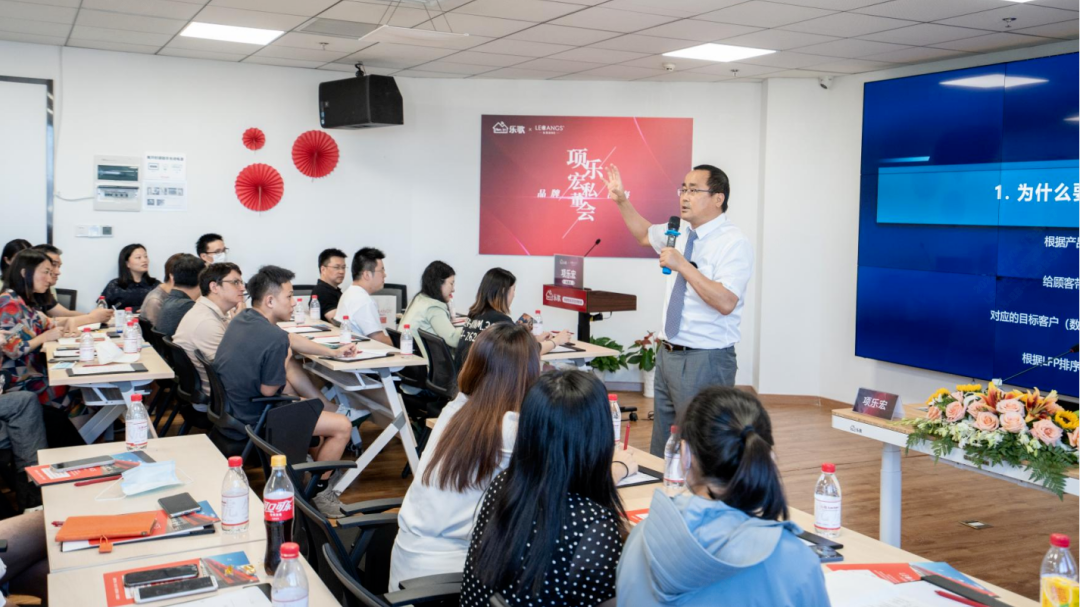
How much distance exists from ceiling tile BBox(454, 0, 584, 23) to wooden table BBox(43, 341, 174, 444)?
2.92 meters

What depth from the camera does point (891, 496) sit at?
3.63 metres

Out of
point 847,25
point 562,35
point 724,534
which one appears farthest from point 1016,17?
point 724,534

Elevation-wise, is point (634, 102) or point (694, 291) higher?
point (634, 102)

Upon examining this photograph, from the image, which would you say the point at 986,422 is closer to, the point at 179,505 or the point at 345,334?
the point at 179,505

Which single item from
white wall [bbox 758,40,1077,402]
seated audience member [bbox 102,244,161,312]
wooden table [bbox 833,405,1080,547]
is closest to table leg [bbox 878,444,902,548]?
wooden table [bbox 833,405,1080,547]

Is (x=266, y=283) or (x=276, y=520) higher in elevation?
(x=266, y=283)

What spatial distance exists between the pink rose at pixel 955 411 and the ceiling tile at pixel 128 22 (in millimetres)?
5697

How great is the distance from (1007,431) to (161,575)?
2706 millimetres

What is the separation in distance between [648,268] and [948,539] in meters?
4.56

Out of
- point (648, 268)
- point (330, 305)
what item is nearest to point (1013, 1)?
point (648, 268)

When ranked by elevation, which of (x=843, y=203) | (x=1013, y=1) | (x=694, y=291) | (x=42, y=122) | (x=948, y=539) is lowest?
(x=948, y=539)

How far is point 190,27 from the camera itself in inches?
261

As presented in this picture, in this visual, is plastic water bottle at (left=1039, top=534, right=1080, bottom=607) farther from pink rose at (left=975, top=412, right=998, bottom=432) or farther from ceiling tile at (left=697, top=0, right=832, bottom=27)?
ceiling tile at (left=697, top=0, right=832, bottom=27)

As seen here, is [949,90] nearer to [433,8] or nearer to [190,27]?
[433,8]
